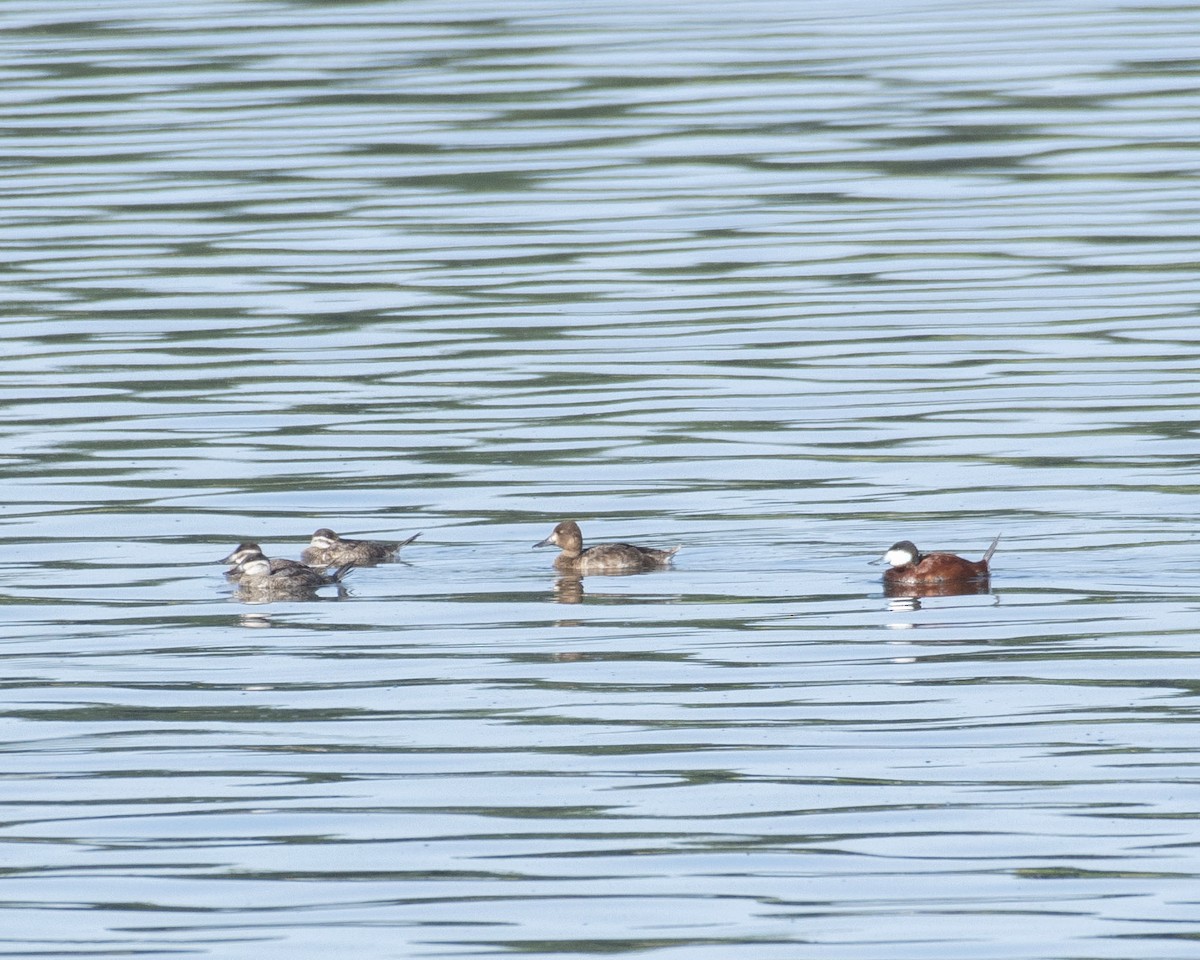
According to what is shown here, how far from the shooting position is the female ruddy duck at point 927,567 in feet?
43.7

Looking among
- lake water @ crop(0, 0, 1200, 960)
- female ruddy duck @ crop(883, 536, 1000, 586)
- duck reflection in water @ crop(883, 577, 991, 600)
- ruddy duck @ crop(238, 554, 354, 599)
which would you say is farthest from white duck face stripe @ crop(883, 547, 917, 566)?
ruddy duck @ crop(238, 554, 354, 599)

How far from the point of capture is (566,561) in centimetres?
1413

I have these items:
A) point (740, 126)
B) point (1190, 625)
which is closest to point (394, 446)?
point (1190, 625)

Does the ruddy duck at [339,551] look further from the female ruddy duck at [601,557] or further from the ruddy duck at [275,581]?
the female ruddy duck at [601,557]

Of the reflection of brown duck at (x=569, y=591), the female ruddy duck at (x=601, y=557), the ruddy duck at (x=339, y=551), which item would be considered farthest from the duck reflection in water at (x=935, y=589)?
the ruddy duck at (x=339, y=551)

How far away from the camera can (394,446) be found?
1733 centimetres

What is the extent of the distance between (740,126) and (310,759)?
18892 millimetres

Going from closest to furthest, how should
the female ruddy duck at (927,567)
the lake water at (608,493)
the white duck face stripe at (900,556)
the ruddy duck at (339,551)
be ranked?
the lake water at (608,493), the female ruddy duck at (927,567), the white duck face stripe at (900,556), the ruddy duck at (339,551)

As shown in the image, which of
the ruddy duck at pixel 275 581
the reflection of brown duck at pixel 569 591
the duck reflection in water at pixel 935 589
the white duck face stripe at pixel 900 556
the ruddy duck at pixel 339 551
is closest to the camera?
the duck reflection in water at pixel 935 589

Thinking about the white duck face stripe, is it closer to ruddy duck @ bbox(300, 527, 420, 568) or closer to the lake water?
the lake water

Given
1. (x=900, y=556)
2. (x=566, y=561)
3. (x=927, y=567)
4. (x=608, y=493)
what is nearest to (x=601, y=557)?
(x=566, y=561)

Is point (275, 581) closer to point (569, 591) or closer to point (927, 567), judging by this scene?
point (569, 591)

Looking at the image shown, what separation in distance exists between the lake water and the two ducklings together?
4.7 inches

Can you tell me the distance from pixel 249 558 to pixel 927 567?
337 centimetres
